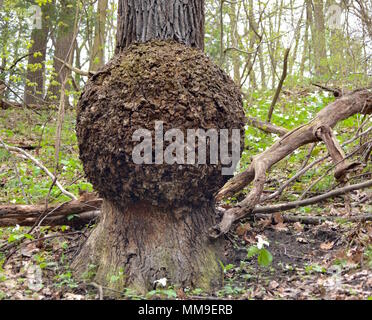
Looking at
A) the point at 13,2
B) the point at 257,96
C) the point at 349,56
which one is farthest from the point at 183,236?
the point at 13,2

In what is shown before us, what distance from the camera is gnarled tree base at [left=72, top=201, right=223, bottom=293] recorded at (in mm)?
3299

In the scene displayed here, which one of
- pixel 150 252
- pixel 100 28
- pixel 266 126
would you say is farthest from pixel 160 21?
pixel 100 28

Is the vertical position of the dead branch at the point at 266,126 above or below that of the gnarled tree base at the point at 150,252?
above

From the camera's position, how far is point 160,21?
3.54 meters

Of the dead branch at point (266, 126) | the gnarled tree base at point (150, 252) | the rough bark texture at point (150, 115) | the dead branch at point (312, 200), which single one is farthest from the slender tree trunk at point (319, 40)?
the gnarled tree base at point (150, 252)

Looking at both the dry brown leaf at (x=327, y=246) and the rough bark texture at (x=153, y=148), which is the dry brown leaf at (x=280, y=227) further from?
the rough bark texture at (x=153, y=148)

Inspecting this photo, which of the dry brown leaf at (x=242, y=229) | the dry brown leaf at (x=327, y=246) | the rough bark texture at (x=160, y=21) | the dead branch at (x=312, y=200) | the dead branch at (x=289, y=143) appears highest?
the rough bark texture at (x=160, y=21)

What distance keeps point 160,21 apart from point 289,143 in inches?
67.2

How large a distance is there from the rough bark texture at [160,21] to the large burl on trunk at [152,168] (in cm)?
11

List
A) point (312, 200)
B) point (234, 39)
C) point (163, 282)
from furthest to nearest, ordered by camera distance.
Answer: point (234, 39), point (312, 200), point (163, 282)

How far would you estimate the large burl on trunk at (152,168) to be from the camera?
10.5 feet

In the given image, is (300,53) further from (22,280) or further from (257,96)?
(22,280)

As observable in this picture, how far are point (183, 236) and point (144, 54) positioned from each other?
Result: 1.44m

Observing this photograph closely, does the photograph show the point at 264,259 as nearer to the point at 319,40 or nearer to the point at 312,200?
the point at 312,200
